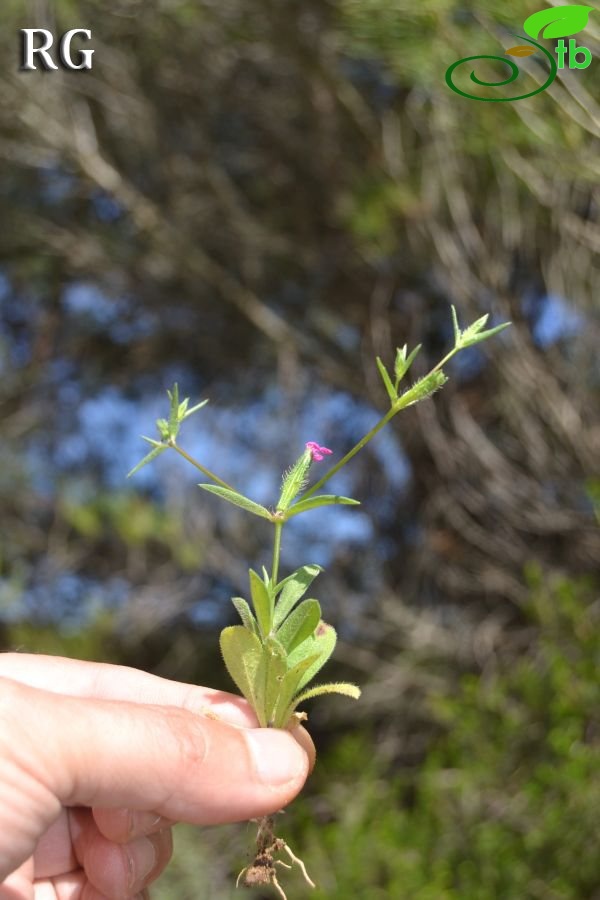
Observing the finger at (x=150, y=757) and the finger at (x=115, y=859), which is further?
the finger at (x=115, y=859)

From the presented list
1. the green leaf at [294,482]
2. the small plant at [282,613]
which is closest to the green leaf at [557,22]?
the small plant at [282,613]

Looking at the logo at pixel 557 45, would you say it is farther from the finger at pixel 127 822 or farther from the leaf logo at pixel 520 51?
the finger at pixel 127 822

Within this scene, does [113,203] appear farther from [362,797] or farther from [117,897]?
[117,897]

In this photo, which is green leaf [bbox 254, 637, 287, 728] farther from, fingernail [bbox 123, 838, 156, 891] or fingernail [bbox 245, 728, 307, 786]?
fingernail [bbox 123, 838, 156, 891]

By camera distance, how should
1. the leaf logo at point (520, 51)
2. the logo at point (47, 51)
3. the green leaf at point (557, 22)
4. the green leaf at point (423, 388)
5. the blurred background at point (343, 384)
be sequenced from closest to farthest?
the green leaf at point (423, 388) < the green leaf at point (557, 22) < the leaf logo at point (520, 51) < the blurred background at point (343, 384) < the logo at point (47, 51)

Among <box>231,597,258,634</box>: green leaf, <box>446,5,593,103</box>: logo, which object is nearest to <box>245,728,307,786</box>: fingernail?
<box>231,597,258,634</box>: green leaf
